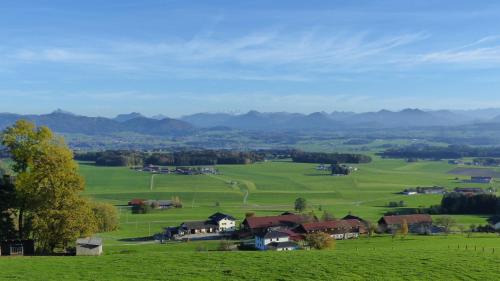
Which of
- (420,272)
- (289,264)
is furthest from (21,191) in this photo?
(420,272)

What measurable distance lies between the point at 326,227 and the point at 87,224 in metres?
40.2

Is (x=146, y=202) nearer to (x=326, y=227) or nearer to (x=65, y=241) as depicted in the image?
(x=326, y=227)

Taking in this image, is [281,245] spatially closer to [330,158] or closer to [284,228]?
[284,228]

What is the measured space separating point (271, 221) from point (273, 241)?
15008mm

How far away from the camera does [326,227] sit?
211 ft

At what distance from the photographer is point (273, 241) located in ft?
179

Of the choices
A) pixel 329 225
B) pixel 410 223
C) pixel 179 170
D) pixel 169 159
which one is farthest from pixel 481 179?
pixel 169 159

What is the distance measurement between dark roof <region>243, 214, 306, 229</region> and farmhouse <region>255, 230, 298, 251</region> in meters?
8.62

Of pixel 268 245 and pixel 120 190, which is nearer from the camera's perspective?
pixel 268 245

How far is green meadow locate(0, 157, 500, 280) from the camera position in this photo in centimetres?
2025

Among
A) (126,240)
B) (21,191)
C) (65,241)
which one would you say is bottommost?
(126,240)

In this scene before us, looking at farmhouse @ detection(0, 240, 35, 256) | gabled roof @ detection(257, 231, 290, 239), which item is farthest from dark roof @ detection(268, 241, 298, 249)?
farmhouse @ detection(0, 240, 35, 256)

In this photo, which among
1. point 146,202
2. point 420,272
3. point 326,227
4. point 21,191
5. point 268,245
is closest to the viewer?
point 420,272

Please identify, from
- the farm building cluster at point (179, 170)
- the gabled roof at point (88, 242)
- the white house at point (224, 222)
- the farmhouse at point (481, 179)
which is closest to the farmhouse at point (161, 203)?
the white house at point (224, 222)
